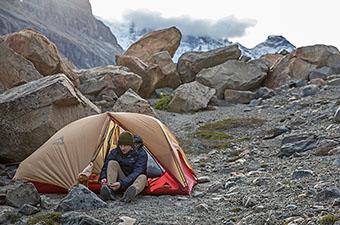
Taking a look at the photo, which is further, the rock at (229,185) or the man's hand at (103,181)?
the rock at (229,185)

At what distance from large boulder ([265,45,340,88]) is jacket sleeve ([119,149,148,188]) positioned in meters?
27.5

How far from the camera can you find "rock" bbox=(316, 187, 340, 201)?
853cm

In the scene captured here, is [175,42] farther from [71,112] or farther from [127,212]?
[127,212]

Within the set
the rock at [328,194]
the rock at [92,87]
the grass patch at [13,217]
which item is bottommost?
the rock at [92,87]

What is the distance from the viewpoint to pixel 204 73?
37.6 m

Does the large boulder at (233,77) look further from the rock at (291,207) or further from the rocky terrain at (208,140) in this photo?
the rock at (291,207)

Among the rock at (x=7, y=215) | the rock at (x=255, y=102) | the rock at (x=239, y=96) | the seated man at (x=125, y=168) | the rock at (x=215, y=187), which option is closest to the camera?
the rock at (x=7, y=215)

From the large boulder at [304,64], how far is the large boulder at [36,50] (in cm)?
1796

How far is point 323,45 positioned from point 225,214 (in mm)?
33286

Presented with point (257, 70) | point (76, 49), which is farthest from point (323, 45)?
point (76, 49)

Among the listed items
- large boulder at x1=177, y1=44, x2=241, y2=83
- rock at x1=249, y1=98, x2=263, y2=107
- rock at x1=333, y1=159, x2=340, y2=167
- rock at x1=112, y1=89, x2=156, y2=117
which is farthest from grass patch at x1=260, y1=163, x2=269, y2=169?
large boulder at x1=177, y1=44, x2=241, y2=83

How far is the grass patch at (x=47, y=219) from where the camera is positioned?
28.9 ft

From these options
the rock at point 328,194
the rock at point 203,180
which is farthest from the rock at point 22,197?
the rock at point 328,194

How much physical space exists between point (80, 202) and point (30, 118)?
248 inches
